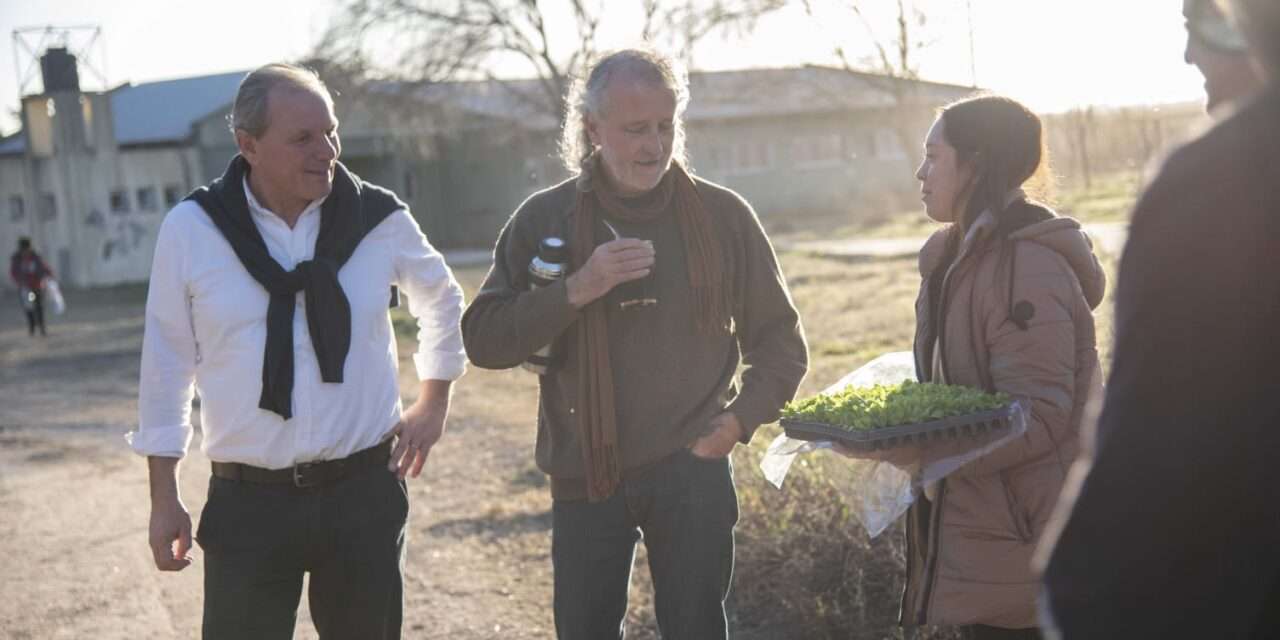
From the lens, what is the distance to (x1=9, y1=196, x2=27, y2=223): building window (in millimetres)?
48125

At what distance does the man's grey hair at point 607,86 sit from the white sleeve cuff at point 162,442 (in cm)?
121

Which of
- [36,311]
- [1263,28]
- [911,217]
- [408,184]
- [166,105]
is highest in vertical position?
[166,105]

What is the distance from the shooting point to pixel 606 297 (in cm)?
379

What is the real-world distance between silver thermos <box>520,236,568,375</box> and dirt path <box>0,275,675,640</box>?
2.68 meters

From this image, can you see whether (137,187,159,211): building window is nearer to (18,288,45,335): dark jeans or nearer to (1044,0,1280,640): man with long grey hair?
(18,288,45,335): dark jeans

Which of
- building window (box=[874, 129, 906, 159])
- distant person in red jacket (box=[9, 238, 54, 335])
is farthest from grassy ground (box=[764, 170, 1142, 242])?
distant person in red jacket (box=[9, 238, 54, 335])

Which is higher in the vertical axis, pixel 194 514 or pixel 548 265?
pixel 548 265

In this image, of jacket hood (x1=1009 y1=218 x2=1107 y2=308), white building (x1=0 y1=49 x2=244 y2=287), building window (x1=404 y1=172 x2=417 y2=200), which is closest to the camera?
jacket hood (x1=1009 y1=218 x2=1107 y2=308)

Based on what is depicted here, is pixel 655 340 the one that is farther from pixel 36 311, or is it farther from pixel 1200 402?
pixel 36 311

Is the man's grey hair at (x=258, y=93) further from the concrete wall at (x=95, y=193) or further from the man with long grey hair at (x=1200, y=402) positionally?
the concrete wall at (x=95, y=193)

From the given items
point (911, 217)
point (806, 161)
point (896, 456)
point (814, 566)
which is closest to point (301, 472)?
point (896, 456)

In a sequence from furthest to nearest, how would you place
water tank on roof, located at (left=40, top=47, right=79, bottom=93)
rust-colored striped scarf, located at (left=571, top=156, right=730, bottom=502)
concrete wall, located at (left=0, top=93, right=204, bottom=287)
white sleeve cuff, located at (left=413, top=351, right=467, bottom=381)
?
concrete wall, located at (left=0, top=93, right=204, bottom=287) → water tank on roof, located at (left=40, top=47, right=79, bottom=93) → white sleeve cuff, located at (left=413, top=351, right=467, bottom=381) → rust-colored striped scarf, located at (left=571, top=156, right=730, bottom=502)

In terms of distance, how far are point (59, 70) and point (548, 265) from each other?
43.4 meters

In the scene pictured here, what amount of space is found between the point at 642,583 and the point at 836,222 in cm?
3655
